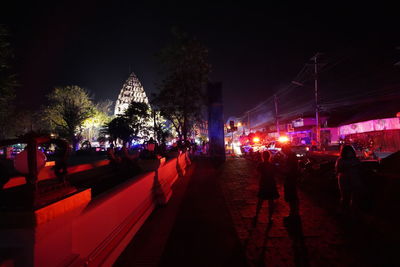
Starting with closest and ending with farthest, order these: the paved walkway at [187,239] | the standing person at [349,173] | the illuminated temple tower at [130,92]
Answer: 1. the paved walkway at [187,239]
2. the standing person at [349,173]
3. the illuminated temple tower at [130,92]

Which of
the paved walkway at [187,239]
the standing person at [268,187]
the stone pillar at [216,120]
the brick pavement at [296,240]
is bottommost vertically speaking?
the paved walkway at [187,239]

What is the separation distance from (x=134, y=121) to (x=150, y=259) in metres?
34.2

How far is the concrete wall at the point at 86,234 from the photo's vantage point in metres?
1.97

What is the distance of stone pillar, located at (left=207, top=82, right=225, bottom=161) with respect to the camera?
917 inches

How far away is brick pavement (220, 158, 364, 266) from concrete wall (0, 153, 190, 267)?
2.25 metres

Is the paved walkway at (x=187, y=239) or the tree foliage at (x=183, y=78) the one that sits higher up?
the tree foliage at (x=183, y=78)

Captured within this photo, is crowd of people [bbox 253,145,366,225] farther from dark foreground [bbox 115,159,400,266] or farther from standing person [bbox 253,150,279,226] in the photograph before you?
dark foreground [bbox 115,159,400,266]

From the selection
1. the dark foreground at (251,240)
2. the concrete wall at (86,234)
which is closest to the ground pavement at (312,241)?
the dark foreground at (251,240)

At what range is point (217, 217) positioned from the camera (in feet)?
19.9

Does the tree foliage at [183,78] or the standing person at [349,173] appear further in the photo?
the tree foliage at [183,78]

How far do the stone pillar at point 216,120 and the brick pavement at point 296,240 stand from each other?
53.3ft

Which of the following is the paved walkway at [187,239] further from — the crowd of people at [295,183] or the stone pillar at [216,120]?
the stone pillar at [216,120]

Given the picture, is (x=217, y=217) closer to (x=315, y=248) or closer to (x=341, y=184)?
(x=315, y=248)

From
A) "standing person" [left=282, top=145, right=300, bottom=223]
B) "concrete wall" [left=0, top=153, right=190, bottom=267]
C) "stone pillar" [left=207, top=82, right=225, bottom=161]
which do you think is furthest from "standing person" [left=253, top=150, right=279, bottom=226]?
"stone pillar" [left=207, top=82, right=225, bottom=161]
